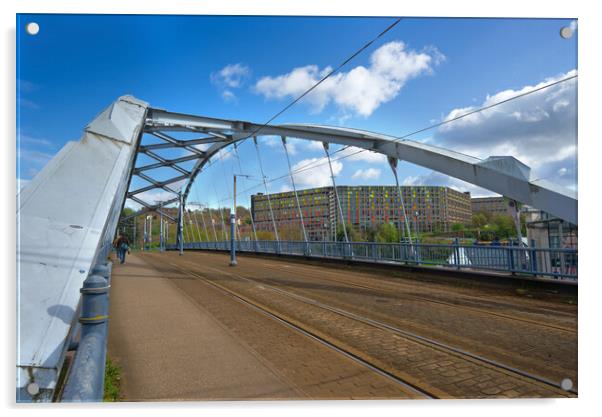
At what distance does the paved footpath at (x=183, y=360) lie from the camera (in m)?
3.20

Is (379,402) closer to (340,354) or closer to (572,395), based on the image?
(340,354)

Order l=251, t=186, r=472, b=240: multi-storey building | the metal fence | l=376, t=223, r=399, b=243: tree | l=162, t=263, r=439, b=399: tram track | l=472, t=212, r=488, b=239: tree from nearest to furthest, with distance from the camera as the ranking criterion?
1. l=162, t=263, r=439, b=399: tram track
2. l=472, t=212, r=488, b=239: tree
3. the metal fence
4. l=251, t=186, r=472, b=240: multi-storey building
5. l=376, t=223, r=399, b=243: tree

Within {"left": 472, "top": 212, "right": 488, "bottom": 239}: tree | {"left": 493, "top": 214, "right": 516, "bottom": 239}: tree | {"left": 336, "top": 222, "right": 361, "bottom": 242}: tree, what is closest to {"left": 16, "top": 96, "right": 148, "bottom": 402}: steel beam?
{"left": 472, "top": 212, "right": 488, "bottom": 239}: tree

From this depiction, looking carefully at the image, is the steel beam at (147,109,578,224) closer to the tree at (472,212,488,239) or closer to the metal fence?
the tree at (472,212,488,239)

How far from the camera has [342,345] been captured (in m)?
4.52

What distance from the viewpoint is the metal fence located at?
8656mm

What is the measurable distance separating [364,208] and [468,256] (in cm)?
621

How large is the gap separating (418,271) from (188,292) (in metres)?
7.96

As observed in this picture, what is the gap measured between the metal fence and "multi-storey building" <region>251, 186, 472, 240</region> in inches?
37.8

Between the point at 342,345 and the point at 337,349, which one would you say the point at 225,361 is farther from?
the point at 342,345

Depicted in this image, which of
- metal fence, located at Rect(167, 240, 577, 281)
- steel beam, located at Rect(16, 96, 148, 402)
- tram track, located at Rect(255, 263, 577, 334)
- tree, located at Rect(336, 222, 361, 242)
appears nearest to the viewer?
steel beam, located at Rect(16, 96, 148, 402)

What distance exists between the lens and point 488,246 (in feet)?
34.0

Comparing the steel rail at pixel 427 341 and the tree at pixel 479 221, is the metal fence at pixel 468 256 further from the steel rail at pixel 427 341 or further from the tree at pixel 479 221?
the steel rail at pixel 427 341
